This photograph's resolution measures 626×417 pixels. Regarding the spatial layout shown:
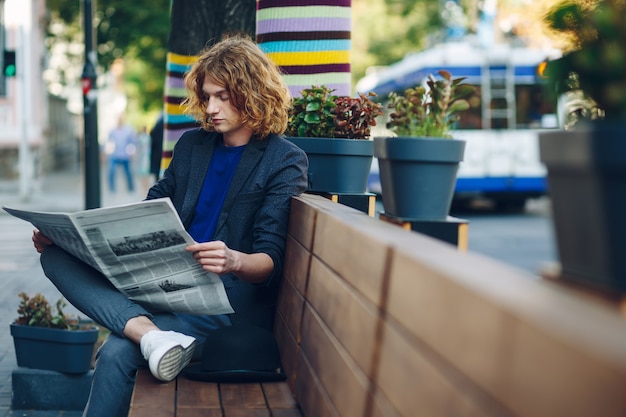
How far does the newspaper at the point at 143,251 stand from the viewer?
123 inches

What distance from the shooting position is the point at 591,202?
1.55 meters

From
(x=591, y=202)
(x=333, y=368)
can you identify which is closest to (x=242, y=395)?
(x=333, y=368)

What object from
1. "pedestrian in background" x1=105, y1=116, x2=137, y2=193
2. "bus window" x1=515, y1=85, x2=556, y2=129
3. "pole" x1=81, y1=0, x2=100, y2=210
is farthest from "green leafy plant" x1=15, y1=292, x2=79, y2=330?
"pedestrian in background" x1=105, y1=116, x2=137, y2=193

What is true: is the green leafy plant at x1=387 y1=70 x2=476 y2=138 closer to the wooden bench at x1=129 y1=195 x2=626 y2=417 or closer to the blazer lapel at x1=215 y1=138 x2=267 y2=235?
the wooden bench at x1=129 y1=195 x2=626 y2=417

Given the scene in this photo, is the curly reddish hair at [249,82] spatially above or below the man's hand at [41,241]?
above

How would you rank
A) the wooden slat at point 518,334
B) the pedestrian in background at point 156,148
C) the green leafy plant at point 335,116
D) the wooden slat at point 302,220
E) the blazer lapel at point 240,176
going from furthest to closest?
1. the pedestrian in background at point 156,148
2. the green leafy plant at point 335,116
3. the blazer lapel at point 240,176
4. the wooden slat at point 302,220
5. the wooden slat at point 518,334

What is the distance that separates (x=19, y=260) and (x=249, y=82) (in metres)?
7.39

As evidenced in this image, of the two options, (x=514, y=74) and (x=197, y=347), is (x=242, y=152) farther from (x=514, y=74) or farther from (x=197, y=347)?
(x=514, y=74)

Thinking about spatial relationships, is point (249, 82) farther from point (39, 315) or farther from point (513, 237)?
point (513, 237)

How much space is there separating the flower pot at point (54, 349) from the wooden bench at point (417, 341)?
1521 millimetres

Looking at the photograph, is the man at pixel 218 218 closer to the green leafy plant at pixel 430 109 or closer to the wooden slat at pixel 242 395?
the wooden slat at pixel 242 395

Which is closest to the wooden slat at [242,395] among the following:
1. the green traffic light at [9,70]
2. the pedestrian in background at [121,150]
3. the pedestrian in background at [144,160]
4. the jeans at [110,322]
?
the jeans at [110,322]

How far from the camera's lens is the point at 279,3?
5.38 m

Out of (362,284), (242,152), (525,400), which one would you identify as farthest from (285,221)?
(525,400)
